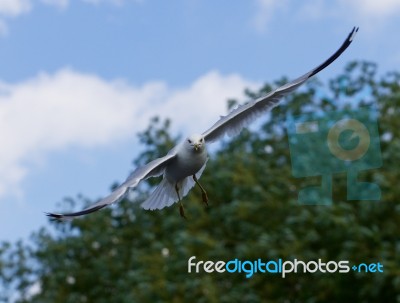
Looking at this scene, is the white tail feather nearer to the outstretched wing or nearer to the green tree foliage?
the outstretched wing

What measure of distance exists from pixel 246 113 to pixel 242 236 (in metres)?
7.89

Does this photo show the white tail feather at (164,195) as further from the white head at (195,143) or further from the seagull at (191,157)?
the white head at (195,143)

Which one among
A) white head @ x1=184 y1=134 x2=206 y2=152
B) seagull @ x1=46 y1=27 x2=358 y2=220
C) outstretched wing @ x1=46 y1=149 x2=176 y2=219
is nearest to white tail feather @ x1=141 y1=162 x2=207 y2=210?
seagull @ x1=46 y1=27 x2=358 y2=220

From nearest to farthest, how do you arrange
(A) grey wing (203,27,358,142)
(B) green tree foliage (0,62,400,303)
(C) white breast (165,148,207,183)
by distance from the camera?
(C) white breast (165,148,207,183)
(A) grey wing (203,27,358,142)
(B) green tree foliage (0,62,400,303)

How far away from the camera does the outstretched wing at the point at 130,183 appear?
4.20m

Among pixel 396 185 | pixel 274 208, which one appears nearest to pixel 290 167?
pixel 274 208

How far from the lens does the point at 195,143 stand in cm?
535

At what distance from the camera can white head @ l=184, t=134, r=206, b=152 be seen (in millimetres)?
5355

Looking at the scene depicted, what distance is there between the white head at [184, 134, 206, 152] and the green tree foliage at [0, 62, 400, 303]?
7.13 m

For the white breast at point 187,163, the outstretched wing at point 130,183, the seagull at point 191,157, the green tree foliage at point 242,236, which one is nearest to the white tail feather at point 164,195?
the seagull at point 191,157

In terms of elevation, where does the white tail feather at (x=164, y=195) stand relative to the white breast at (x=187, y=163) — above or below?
below

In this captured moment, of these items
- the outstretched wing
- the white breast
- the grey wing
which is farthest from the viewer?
the grey wing

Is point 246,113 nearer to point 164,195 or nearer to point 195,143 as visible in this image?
point 164,195

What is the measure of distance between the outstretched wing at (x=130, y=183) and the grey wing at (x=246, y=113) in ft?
1.68
